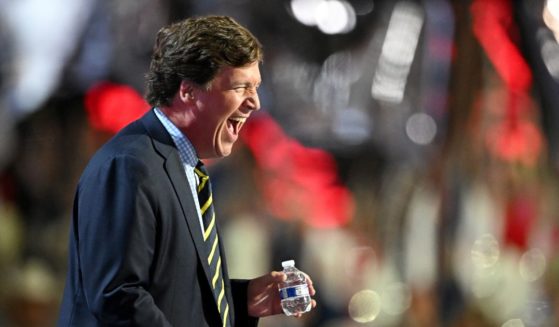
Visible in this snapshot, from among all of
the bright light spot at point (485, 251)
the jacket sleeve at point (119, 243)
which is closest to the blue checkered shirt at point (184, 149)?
the jacket sleeve at point (119, 243)

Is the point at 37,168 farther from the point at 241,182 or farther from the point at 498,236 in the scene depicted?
the point at 498,236

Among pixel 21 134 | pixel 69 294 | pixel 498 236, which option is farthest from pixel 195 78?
pixel 498 236

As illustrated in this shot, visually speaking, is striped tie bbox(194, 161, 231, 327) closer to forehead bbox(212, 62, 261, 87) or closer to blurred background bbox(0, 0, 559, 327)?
forehead bbox(212, 62, 261, 87)

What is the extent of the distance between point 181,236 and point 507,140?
496cm

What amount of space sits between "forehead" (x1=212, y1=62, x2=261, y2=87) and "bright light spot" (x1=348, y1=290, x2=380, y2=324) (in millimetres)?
3688

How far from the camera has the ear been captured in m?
2.40

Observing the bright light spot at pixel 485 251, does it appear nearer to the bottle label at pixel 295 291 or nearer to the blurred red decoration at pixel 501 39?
the blurred red decoration at pixel 501 39

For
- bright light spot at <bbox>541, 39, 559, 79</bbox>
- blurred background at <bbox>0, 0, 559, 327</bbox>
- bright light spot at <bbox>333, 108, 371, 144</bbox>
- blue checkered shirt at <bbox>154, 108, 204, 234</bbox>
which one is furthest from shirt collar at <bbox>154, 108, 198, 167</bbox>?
bright light spot at <bbox>541, 39, 559, 79</bbox>

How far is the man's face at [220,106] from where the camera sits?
7.89ft

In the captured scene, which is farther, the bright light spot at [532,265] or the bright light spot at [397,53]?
the bright light spot at [532,265]

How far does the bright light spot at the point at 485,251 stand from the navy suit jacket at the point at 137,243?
448 cm

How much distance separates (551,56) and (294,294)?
4.93 m

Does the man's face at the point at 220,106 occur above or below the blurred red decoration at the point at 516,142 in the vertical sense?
above

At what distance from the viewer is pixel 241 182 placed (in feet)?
18.2
